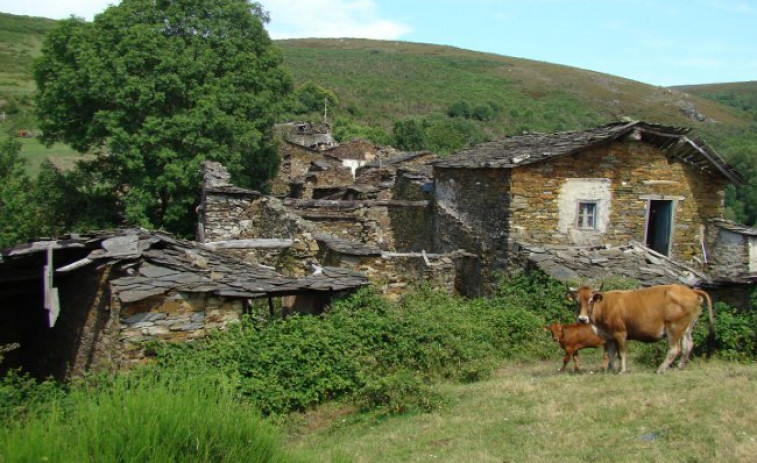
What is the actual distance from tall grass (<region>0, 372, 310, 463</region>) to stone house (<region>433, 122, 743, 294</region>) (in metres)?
10.6

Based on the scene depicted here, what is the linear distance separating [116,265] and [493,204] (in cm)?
955

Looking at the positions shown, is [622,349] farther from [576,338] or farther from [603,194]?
[603,194]

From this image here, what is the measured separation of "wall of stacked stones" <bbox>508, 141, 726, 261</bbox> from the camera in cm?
1423

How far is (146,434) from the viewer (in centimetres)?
394

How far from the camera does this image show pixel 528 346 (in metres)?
10.4

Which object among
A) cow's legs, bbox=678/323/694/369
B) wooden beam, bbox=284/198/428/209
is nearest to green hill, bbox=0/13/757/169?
wooden beam, bbox=284/198/428/209

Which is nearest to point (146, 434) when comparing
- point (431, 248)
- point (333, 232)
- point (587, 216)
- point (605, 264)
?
point (605, 264)

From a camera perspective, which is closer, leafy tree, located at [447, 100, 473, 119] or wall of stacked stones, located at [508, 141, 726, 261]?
wall of stacked stones, located at [508, 141, 726, 261]

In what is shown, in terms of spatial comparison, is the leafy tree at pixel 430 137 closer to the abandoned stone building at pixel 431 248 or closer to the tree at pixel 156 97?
the tree at pixel 156 97

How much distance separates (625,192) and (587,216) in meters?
1.20

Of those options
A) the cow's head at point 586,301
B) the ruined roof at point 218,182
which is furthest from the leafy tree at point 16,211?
the cow's head at point 586,301

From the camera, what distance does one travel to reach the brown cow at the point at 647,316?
26.4ft

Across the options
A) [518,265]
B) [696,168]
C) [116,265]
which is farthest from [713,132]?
[116,265]

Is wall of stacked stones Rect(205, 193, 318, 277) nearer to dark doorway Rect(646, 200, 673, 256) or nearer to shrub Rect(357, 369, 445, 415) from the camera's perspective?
shrub Rect(357, 369, 445, 415)
